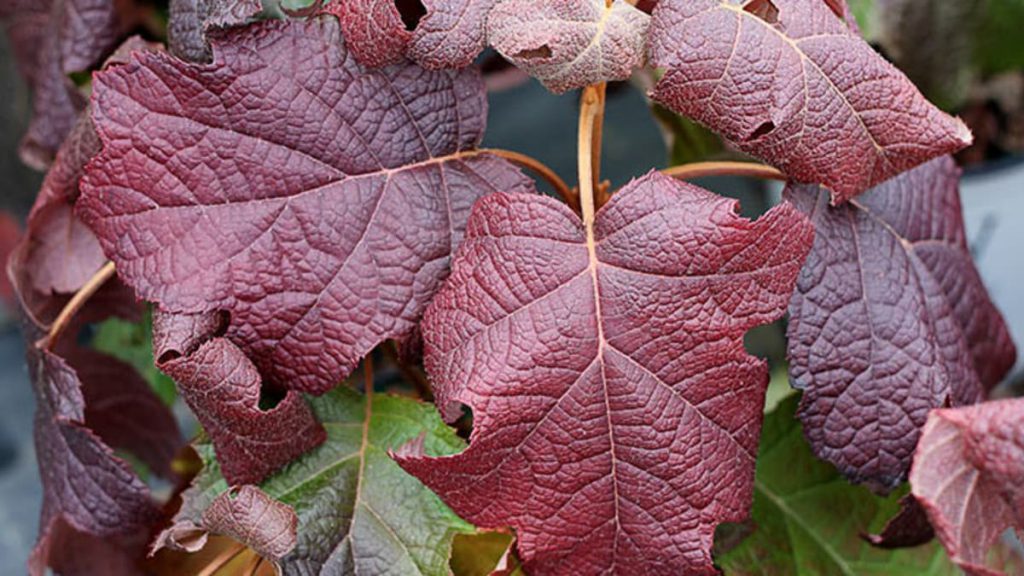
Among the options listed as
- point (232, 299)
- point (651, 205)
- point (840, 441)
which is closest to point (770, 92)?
point (651, 205)

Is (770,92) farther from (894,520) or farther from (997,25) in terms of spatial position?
(997,25)

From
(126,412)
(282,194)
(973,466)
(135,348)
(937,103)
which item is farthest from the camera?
(937,103)

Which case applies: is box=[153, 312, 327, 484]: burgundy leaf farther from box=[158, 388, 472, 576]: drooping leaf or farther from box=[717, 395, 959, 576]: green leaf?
box=[717, 395, 959, 576]: green leaf

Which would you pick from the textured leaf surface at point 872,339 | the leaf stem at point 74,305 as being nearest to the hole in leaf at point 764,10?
the textured leaf surface at point 872,339

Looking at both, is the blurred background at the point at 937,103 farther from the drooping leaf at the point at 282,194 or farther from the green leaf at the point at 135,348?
the drooping leaf at the point at 282,194

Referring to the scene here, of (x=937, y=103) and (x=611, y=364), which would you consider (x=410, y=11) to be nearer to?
(x=611, y=364)

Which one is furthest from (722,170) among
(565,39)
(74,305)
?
(74,305)

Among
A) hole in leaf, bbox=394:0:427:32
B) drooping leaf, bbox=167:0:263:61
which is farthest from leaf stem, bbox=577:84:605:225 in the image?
drooping leaf, bbox=167:0:263:61

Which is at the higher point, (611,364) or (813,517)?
(611,364)
